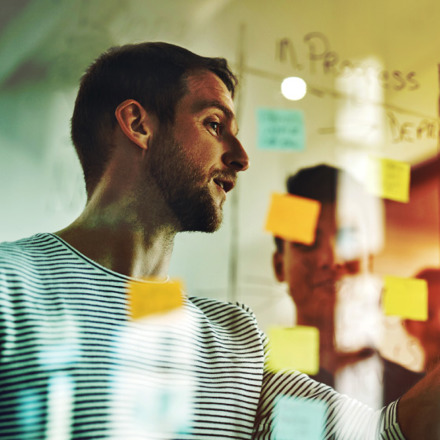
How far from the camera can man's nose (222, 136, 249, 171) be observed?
0.91m

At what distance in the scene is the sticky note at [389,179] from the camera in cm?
109

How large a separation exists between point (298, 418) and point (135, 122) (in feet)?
1.89

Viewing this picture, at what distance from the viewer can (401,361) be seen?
108 centimetres

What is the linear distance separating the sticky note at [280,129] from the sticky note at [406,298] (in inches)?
13.8

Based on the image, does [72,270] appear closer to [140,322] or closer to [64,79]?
[140,322]

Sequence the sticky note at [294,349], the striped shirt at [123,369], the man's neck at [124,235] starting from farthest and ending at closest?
the sticky note at [294,349] → the man's neck at [124,235] → the striped shirt at [123,369]

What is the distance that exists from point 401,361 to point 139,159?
68 cm

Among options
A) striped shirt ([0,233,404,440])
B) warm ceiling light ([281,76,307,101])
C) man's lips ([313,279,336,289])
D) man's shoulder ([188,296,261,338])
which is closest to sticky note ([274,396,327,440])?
striped shirt ([0,233,404,440])

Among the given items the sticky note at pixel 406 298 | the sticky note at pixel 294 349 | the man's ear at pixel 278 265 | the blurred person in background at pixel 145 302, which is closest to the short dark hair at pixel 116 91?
the blurred person in background at pixel 145 302

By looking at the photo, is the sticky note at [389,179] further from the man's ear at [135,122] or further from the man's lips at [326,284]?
the man's ear at [135,122]

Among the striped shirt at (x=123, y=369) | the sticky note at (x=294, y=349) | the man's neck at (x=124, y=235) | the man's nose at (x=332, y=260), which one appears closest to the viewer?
the striped shirt at (x=123, y=369)

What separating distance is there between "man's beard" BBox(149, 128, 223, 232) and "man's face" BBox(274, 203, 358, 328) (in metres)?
0.21

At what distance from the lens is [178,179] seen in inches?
33.5

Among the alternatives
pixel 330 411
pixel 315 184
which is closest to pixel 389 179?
pixel 315 184
